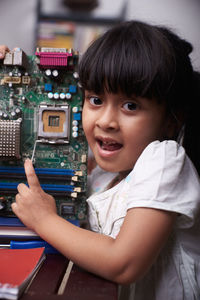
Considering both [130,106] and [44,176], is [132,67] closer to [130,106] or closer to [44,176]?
[130,106]

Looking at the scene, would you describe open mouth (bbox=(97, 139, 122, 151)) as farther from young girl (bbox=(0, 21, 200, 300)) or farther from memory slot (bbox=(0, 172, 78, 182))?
memory slot (bbox=(0, 172, 78, 182))

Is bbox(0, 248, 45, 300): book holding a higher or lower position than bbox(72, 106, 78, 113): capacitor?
lower

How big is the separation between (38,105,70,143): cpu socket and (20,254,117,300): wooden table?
375 mm

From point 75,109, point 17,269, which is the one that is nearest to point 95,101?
point 75,109

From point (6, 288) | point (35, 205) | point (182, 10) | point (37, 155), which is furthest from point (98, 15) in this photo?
point (6, 288)

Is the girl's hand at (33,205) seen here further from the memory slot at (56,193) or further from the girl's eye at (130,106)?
the girl's eye at (130,106)

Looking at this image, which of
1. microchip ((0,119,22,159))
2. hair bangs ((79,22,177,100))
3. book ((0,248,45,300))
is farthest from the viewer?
microchip ((0,119,22,159))

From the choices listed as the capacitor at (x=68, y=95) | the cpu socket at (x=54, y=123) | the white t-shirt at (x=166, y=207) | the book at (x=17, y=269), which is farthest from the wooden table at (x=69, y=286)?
the capacitor at (x=68, y=95)

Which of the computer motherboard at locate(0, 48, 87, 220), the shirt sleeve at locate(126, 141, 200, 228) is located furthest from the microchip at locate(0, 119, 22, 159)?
the shirt sleeve at locate(126, 141, 200, 228)

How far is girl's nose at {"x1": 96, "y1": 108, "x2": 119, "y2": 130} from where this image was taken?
72cm

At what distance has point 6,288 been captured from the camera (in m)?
0.49

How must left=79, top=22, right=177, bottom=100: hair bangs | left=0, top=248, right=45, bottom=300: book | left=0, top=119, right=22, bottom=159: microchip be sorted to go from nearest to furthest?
left=0, top=248, right=45, bottom=300: book → left=79, top=22, right=177, bottom=100: hair bangs → left=0, top=119, right=22, bottom=159: microchip

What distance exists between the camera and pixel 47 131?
2.84ft

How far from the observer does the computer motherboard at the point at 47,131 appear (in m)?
0.86
